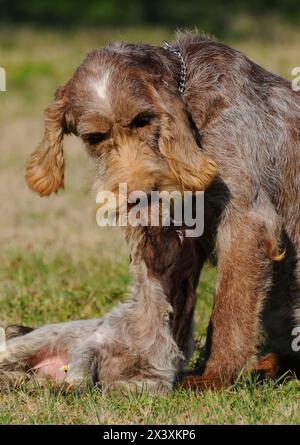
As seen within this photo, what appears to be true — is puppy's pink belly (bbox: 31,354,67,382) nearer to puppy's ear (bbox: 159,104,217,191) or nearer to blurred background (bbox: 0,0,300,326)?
blurred background (bbox: 0,0,300,326)

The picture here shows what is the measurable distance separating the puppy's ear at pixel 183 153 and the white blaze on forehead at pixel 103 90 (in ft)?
0.86

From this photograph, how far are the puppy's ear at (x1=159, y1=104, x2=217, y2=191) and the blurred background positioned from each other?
486mm

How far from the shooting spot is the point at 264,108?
5.28 metres

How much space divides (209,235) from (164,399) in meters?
0.90

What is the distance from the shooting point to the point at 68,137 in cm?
1051

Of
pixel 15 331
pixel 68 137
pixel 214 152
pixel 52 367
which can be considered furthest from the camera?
pixel 68 137

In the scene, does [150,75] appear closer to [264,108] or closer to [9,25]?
[264,108]

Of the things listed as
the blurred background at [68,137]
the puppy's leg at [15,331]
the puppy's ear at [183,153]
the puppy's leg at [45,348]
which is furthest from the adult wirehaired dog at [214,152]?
the puppy's leg at [15,331]

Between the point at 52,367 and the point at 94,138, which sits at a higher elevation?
the point at 94,138

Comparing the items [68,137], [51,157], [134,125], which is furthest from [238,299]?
[68,137]

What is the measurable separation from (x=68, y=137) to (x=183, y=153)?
593cm

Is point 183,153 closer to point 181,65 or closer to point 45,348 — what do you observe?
point 181,65
